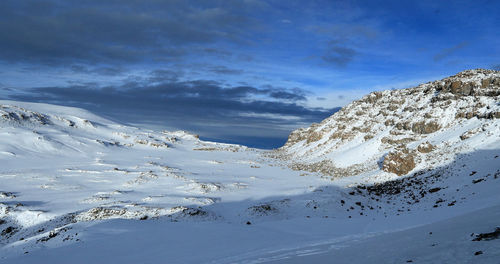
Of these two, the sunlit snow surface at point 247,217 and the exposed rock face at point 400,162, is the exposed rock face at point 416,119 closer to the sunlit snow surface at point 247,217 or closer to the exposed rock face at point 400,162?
the exposed rock face at point 400,162

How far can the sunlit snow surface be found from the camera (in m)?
12.0

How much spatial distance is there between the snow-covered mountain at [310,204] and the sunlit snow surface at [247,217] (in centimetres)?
→ 11

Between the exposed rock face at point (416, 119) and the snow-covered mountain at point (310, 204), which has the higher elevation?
the exposed rock face at point (416, 119)

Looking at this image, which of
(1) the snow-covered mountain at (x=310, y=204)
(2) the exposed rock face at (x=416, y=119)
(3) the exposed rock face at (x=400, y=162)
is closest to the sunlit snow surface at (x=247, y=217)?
(1) the snow-covered mountain at (x=310, y=204)

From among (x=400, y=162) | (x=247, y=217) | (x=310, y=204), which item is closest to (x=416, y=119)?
(x=400, y=162)

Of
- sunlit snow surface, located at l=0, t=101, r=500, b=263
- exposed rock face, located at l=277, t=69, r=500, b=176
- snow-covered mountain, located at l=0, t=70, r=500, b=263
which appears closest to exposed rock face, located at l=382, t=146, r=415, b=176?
exposed rock face, located at l=277, t=69, r=500, b=176

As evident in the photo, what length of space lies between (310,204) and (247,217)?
6317 millimetres

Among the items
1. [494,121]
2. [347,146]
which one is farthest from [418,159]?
[347,146]

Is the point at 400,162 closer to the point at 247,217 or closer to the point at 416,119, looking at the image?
the point at 416,119

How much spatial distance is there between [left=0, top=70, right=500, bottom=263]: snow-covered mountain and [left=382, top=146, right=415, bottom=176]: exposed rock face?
129mm

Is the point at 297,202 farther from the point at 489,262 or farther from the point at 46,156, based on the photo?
the point at 46,156

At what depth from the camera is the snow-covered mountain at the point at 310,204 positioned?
517 inches

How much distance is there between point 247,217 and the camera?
26.0 metres

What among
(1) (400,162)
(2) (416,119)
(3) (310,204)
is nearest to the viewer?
(3) (310,204)
